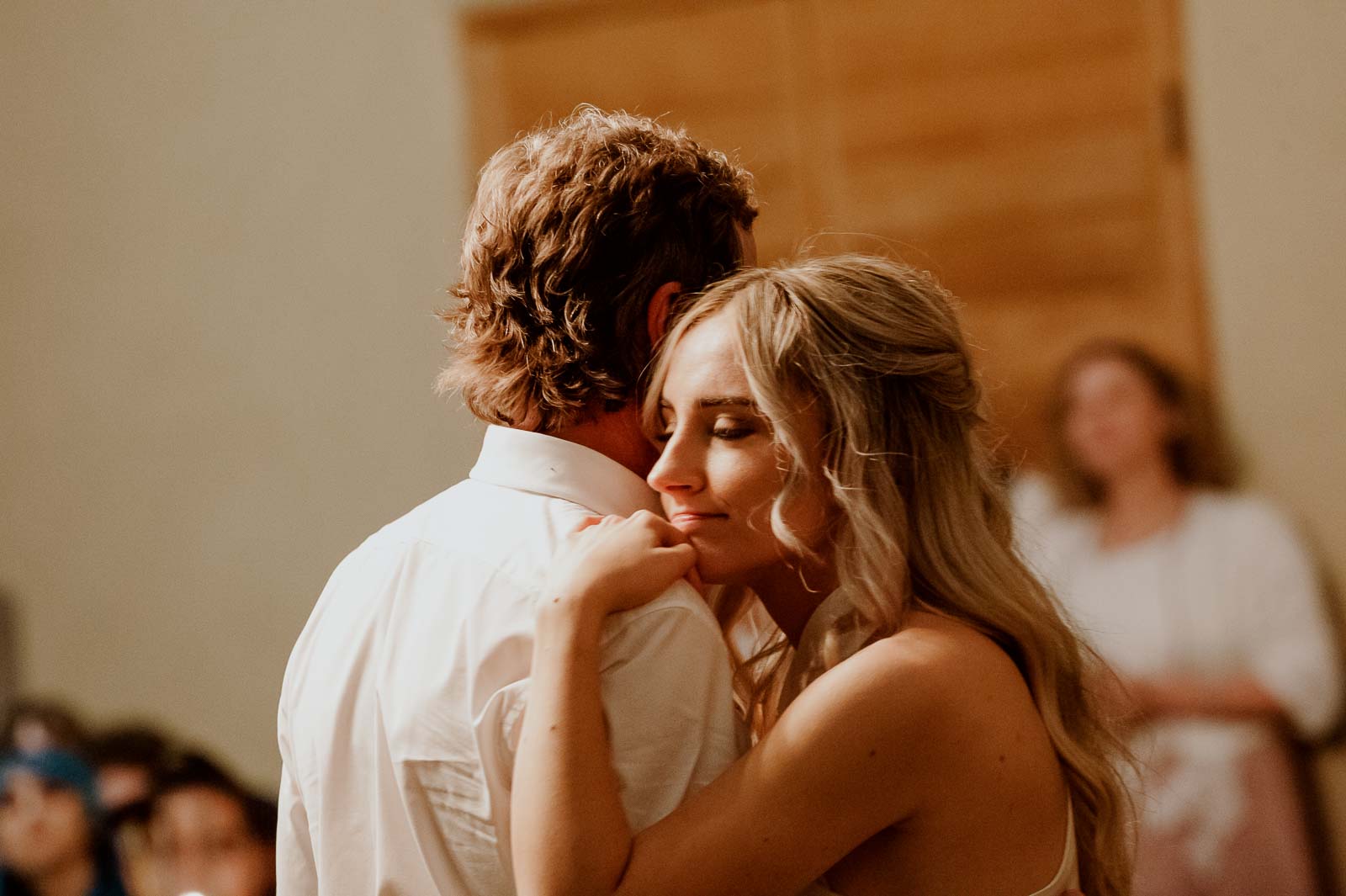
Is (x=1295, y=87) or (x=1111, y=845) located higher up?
(x=1295, y=87)

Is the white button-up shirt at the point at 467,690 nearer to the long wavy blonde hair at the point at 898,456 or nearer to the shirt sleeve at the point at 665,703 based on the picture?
the shirt sleeve at the point at 665,703

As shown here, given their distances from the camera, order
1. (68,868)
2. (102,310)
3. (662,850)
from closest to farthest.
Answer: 1. (662,850)
2. (68,868)
3. (102,310)

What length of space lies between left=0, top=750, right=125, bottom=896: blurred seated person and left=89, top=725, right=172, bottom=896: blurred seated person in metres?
0.03

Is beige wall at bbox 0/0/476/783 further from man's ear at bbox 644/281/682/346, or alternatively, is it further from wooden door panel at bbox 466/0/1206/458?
man's ear at bbox 644/281/682/346

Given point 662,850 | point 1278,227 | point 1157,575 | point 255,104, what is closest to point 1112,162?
point 1278,227

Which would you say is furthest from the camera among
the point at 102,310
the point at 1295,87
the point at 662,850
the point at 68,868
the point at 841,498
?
the point at 102,310

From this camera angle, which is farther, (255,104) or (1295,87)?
(255,104)

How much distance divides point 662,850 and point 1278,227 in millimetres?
2870

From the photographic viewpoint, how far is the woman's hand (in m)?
1.25

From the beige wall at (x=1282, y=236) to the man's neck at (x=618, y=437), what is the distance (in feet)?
8.11

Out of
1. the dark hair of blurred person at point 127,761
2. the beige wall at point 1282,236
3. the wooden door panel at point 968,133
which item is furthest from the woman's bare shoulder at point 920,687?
the dark hair of blurred person at point 127,761

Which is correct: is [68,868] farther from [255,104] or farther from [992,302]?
[992,302]

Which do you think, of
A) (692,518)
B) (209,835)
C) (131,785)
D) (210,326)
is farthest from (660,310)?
(131,785)

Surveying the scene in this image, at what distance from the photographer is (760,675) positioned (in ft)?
5.31
